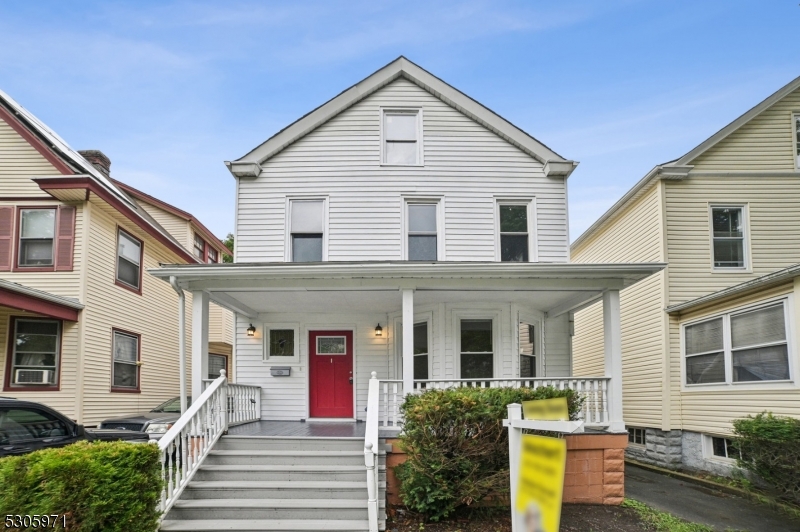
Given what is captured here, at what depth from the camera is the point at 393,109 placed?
40.8ft

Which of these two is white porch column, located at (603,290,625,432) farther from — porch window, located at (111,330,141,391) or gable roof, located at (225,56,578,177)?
porch window, located at (111,330,141,391)

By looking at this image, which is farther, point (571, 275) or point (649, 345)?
point (649, 345)

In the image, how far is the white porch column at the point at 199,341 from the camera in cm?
892

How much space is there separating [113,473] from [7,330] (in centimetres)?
829

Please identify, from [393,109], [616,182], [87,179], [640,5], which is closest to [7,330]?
[87,179]

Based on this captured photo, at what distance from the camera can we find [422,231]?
11984 millimetres

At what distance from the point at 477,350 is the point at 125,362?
29.0 ft

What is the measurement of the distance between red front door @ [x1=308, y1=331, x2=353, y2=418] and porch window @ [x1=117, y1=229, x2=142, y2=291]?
18.4ft

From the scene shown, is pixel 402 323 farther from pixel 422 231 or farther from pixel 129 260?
pixel 129 260

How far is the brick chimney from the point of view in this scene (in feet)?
54.1

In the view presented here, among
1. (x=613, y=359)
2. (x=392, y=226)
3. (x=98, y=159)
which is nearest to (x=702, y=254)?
(x=613, y=359)

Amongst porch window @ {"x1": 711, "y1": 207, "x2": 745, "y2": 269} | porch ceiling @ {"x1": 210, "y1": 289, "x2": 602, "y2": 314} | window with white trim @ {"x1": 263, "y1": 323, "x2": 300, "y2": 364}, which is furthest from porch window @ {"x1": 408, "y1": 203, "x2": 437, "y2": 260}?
porch window @ {"x1": 711, "y1": 207, "x2": 745, "y2": 269}

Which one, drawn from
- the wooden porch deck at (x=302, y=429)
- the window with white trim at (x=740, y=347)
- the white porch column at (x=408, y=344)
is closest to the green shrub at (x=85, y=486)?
the wooden porch deck at (x=302, y=429)

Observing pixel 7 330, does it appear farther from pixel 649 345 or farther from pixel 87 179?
pixel 649 345
